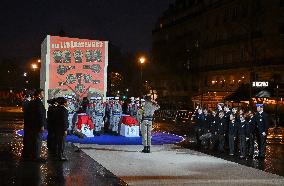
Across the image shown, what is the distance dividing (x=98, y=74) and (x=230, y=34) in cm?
4530

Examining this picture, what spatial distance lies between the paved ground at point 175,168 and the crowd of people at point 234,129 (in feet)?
4.76

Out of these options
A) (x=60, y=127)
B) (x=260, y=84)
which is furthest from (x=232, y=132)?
(x=260, y=84)

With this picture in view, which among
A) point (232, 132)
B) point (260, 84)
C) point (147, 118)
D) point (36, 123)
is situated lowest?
point (232, 132)

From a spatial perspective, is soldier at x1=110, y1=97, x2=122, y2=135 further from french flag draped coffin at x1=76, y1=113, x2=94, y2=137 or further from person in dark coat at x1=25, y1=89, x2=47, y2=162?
person in dark coat at x1=25, y1=89, x2=47, y2=162

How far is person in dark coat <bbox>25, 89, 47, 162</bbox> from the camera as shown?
15.3m

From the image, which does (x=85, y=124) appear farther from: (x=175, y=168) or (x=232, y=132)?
(x=175, y=168)

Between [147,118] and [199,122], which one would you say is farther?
[199,122]

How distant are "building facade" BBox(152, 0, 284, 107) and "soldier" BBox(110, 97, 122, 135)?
1118 inches

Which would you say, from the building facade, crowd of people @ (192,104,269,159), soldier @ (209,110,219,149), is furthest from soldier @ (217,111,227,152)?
the building facade

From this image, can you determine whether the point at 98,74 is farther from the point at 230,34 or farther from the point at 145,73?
the point at 145,73

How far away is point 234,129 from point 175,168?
16.6 feet

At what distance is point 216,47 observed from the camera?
237 feet

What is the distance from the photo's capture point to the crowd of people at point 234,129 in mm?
18078

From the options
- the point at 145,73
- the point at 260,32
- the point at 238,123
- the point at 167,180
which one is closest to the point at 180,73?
the point at 145,73
